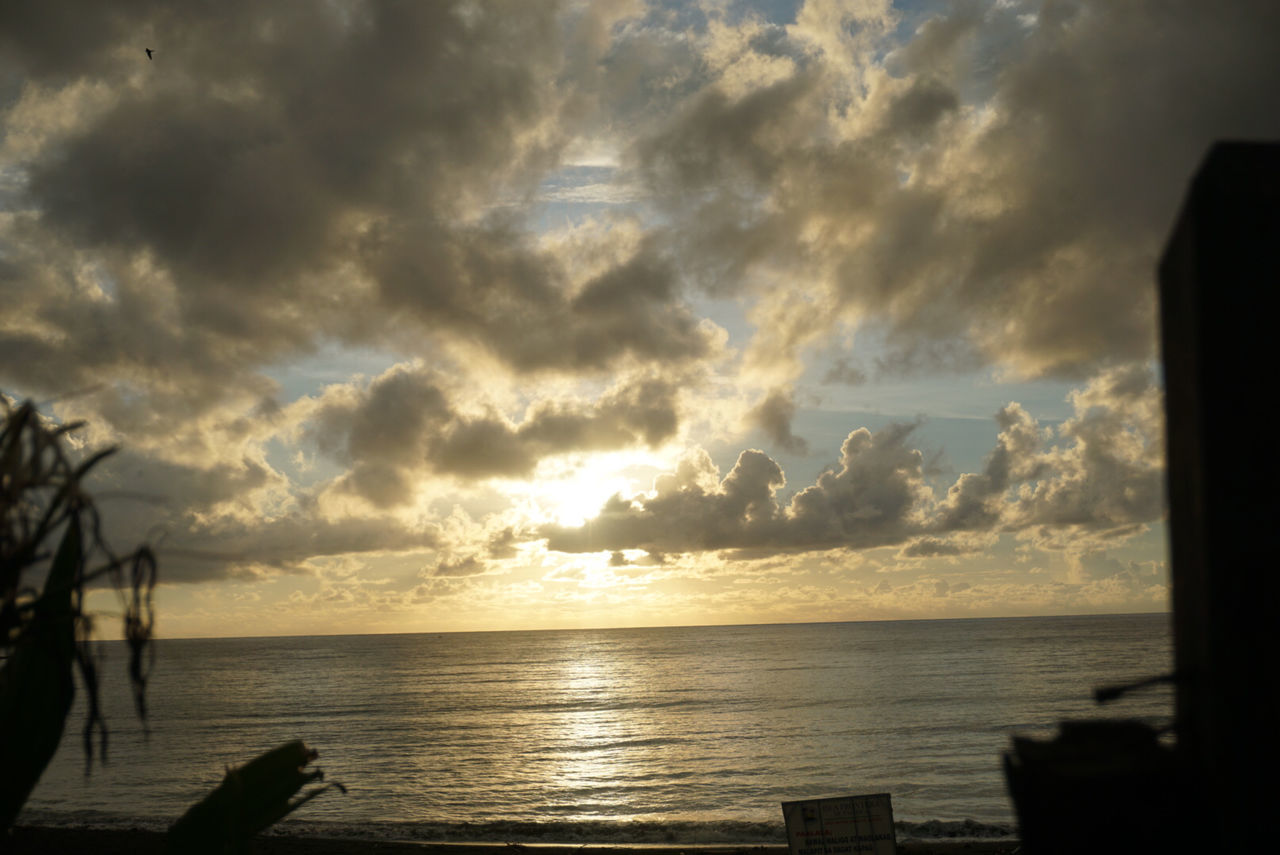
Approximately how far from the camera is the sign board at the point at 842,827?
9086 mm

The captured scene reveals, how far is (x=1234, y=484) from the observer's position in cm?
130

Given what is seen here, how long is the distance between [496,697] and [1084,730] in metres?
68.2

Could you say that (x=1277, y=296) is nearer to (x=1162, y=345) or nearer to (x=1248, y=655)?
(x=1162, y=345)

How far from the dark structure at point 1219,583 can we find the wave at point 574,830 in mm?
19859

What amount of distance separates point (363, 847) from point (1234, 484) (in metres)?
21.9

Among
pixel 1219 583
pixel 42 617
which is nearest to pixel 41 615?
pixel 42 617

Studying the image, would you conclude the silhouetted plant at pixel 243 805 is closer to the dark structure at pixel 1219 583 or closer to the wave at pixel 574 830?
the dark structure at pixel 1219 583

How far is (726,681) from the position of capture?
237ft

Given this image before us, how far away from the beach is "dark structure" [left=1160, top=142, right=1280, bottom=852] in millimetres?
17913

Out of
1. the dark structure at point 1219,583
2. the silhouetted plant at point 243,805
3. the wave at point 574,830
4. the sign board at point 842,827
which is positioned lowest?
the wave at point 574,830

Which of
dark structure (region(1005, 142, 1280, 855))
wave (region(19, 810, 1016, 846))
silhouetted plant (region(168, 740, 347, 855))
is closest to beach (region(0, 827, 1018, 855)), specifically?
wave (region(19, 810, 1016, 846))

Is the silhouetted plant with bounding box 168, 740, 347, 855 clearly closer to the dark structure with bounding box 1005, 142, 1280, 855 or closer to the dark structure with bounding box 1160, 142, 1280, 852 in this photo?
the dark structure with bounding box 1005, 142, 1280, 855

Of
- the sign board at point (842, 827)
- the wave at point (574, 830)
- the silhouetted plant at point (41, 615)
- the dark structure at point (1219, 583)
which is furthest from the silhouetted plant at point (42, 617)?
the wave at point (574, 830)

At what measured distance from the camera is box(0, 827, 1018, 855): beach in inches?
690
